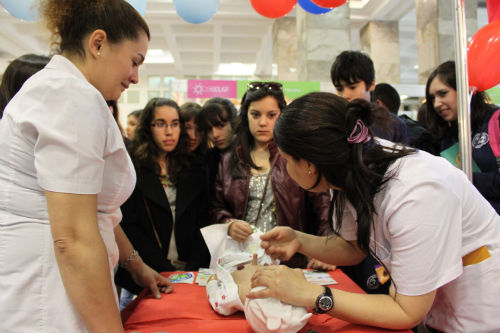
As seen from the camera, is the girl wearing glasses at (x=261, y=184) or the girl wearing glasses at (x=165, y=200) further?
the girl wearing glasses at (x=165, y=200)

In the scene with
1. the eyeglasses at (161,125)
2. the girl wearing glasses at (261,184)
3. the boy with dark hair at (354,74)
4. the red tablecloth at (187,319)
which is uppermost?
the boy with dark hair at (354,74)

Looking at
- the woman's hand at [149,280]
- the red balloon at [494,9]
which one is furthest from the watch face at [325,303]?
the red balloon at [494,9]

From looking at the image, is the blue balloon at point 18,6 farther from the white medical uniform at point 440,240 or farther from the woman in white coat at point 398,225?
the white medical uniform at point 440,240

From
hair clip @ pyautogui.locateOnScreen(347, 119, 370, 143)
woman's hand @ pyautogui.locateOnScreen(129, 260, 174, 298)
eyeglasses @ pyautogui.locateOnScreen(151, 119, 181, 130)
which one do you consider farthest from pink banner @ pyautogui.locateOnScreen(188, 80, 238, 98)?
hair clip @ pyautogui.locateOnScreen(347, 119, 370, 143)

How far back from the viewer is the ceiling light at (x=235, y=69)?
1119 cm

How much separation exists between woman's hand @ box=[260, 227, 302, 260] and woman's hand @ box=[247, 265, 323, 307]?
1.00ft

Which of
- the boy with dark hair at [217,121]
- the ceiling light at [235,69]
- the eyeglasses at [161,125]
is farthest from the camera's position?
the ceiling light at [235,69]

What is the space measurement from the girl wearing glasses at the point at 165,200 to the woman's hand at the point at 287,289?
1065mm

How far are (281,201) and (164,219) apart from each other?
677 millimetres

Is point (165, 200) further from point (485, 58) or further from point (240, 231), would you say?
point (485, 58)

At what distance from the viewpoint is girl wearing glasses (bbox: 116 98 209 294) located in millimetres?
1939

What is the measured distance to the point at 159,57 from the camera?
34.3 feet

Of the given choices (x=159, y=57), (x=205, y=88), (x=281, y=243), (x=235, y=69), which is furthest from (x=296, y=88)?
(x=235, y=69)

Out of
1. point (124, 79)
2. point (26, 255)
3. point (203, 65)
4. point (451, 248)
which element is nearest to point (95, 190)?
point (26, 255)
